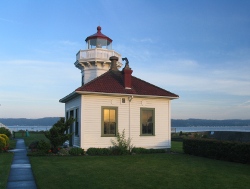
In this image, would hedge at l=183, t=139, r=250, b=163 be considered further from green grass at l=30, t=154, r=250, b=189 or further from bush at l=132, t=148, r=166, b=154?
bush at l=132, t=148, r=166, b=154

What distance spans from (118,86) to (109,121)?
2.29m

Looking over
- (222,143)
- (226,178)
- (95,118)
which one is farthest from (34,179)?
(222,143)

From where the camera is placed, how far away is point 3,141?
1844 cm

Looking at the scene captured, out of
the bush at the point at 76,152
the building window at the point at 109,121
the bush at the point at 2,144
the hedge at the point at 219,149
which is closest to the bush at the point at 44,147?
the bush at the point at 76,152

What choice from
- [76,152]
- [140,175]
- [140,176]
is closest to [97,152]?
[76,152]

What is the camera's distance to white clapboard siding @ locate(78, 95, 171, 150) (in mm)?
18625

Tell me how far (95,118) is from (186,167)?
714 cm

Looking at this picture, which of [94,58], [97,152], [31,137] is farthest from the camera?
[31,137]

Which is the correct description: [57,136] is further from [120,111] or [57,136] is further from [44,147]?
[120,111]

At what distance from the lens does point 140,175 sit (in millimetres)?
11172

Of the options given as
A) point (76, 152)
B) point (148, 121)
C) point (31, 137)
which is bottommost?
point (31, 137)

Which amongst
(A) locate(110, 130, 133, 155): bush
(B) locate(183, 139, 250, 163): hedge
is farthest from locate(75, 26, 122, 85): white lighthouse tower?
(B) locate(183, 139, 250, 163): hedge

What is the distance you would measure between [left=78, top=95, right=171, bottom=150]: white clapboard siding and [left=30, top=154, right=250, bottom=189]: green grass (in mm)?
4625

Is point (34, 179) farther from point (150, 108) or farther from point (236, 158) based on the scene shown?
point (150, 108)
